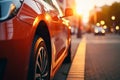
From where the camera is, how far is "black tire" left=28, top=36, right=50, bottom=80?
3.90 metres

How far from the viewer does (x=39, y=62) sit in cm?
435

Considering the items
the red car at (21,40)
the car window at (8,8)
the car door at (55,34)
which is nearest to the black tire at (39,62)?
the red car at (21,40)

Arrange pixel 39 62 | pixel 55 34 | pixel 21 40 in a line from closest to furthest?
1. pixel 21 40
2. pixel 39 62
3. pixel 55 34

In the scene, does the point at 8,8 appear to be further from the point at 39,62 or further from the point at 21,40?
the point at 39,62

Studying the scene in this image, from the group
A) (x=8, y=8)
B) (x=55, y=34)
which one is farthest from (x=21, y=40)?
(x=55, y=34)

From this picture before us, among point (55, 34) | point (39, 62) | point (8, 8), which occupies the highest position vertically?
point (8, 8)

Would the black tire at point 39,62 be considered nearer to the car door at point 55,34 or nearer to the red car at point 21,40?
the red car at point 21,40

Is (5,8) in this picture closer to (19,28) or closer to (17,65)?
(19,28)

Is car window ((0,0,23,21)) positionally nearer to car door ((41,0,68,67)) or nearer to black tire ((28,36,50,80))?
black tire ((28,36,50,80))

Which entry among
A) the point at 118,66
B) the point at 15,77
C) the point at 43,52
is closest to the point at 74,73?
the point at 118,66

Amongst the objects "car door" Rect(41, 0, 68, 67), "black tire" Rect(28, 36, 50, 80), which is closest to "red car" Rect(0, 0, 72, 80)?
"black tire" Rect(28, 36, 50, 80)

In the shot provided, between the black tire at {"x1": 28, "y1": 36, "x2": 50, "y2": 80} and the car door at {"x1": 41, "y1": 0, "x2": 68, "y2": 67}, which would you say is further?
the car door at {"x1": 41, "y1": 0, "x2": 68, "y2": 67}

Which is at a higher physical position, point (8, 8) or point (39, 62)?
point (8, 8)

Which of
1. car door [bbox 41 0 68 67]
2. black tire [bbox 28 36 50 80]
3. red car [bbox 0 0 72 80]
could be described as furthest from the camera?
car door [bbox 41 0 68 67]
